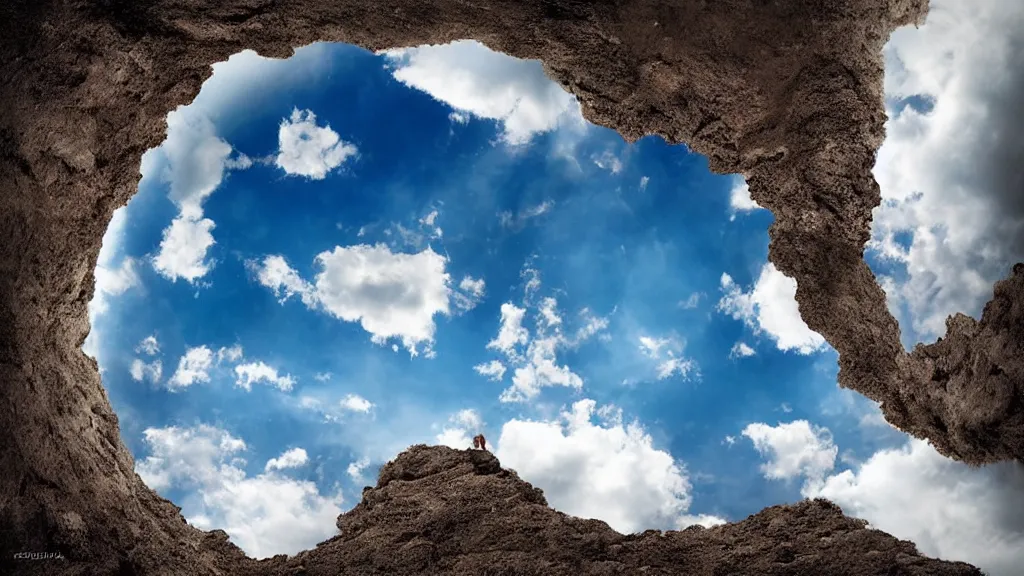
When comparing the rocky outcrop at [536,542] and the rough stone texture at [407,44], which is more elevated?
the rough stone texture at [407,44]

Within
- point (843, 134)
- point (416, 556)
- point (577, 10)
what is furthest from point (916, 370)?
point (416, 556)

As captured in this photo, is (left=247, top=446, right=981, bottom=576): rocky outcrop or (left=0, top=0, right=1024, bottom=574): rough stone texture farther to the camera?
(left=247, top=446, right=981, bottom=576): rocky outcrop

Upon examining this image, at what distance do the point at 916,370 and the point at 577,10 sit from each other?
6915mm

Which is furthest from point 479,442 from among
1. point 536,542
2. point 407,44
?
point 407,44

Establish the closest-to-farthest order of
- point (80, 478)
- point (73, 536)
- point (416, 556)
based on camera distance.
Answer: point (73, 536)
point (80, 478)
point (416, 556)

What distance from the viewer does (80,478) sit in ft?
30.7

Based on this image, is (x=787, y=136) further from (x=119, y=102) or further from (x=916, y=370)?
(x=119, y=102)

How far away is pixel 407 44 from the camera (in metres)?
9.85

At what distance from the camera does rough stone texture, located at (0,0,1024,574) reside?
8727 mm

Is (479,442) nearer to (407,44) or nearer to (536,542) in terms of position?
(536,542)

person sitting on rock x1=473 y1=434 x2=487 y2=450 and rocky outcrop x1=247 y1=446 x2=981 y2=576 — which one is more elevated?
person sitting on rock x1=473 y1=434 x2=487 y2=450

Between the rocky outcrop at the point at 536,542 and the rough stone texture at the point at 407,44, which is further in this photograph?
the rocky outcrop at the point at 536,542

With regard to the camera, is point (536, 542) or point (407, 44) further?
point (536, 542)

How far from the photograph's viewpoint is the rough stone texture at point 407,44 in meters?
8.73
